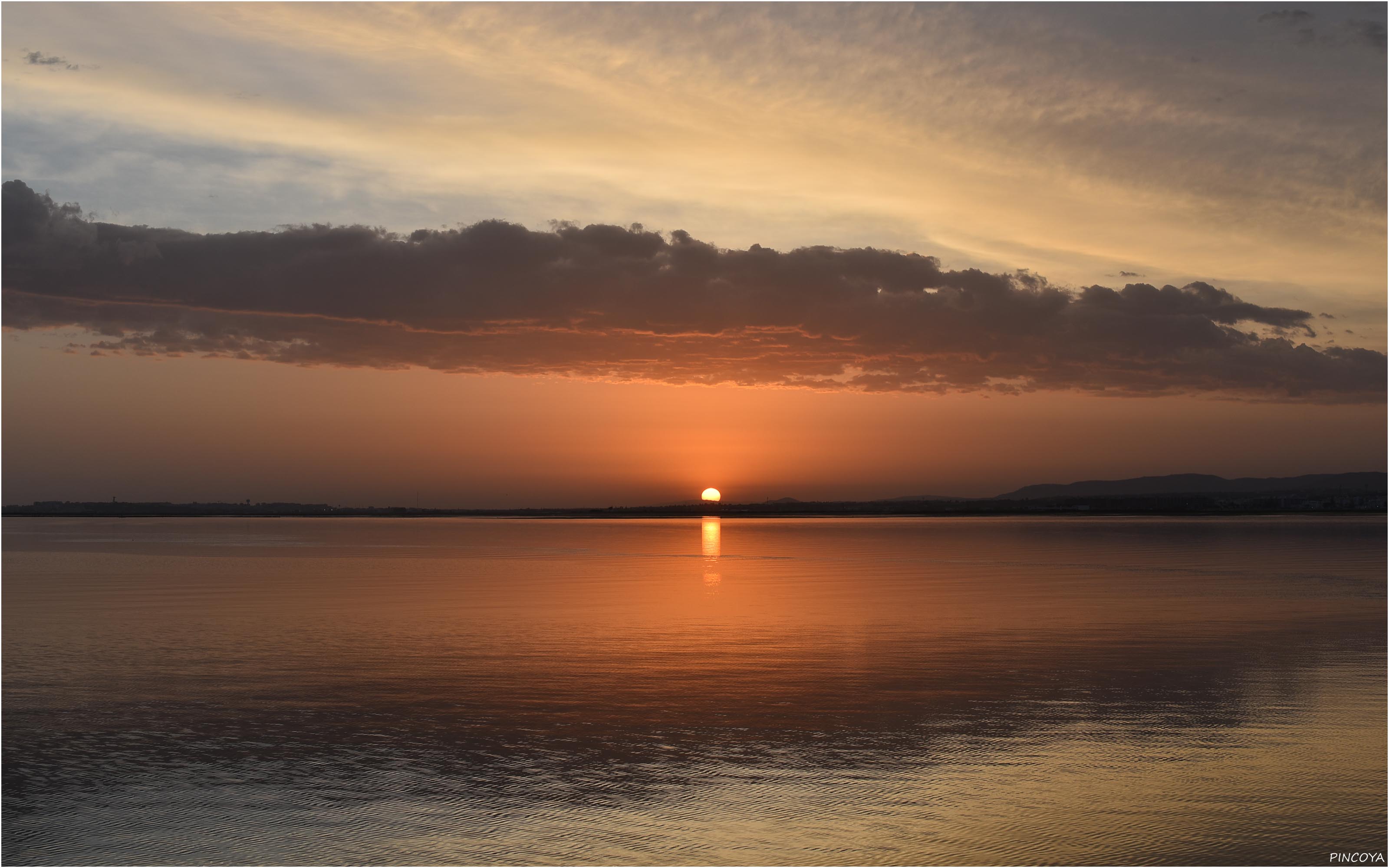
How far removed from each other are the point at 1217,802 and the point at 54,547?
237 ft

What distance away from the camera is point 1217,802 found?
1112 centimetres

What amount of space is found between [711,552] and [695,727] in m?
53.6

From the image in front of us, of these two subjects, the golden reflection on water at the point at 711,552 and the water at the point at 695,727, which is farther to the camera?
the golden reflection on water at the point at 711,552

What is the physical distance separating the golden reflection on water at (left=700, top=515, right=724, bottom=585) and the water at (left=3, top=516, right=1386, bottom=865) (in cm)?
856

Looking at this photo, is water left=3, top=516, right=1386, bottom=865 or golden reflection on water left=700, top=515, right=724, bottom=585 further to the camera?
golden reflection on water left=700, top=515, right=724, bottom=585

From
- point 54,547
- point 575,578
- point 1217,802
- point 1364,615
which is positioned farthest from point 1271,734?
point 54,547

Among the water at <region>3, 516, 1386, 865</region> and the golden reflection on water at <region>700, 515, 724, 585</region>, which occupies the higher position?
the water at <region>3, 516, 1386, 865</region>

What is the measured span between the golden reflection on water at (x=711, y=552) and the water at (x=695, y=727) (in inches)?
337

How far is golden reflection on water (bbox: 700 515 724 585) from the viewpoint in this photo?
43.5 metres

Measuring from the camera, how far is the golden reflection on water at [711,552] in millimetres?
43469

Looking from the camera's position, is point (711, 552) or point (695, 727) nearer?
point (695, 727)

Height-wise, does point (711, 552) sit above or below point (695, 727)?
below

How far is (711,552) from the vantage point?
68188 millimetres

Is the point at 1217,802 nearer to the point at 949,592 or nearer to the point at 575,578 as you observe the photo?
the point at 949,592
